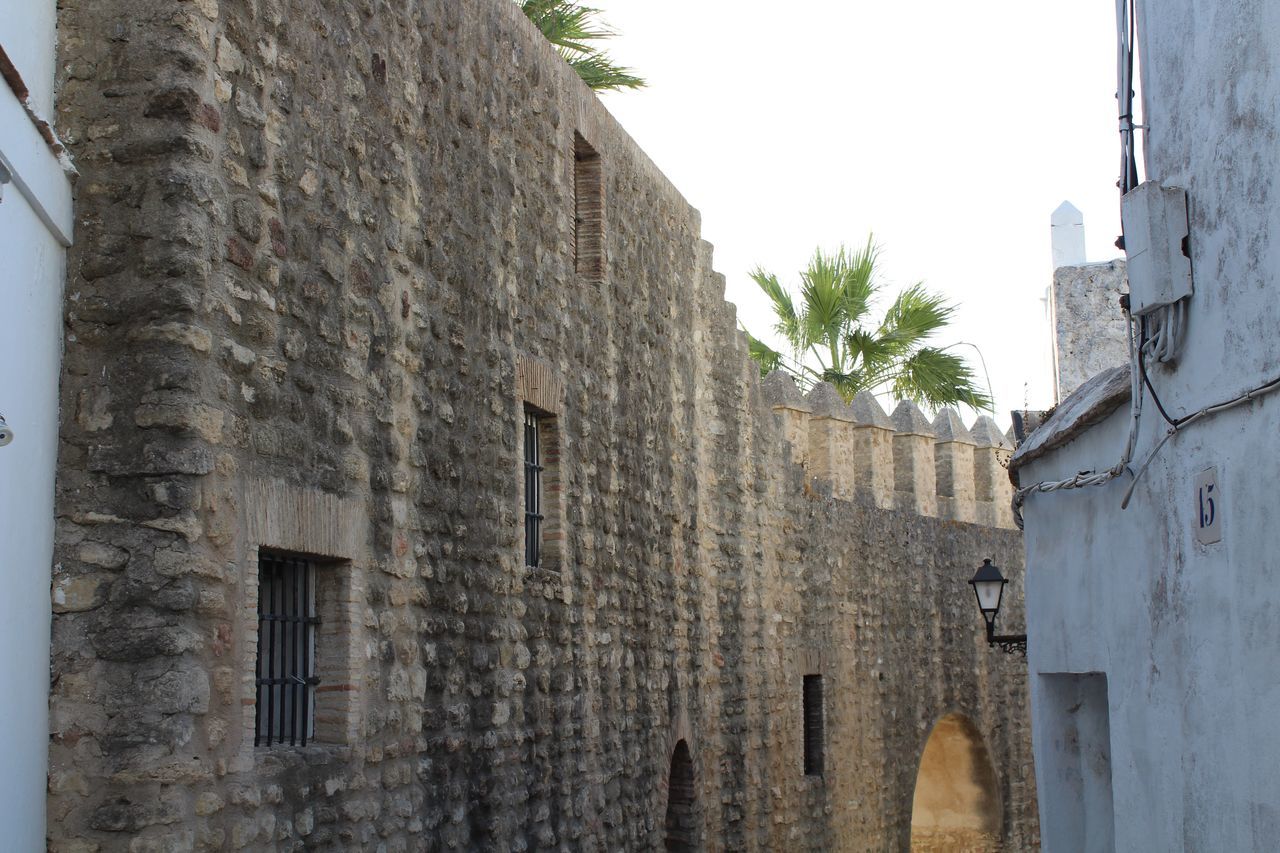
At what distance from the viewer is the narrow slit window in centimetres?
1033

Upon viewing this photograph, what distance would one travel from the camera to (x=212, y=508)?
5.49m

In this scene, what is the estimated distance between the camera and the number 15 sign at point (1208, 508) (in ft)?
17.4

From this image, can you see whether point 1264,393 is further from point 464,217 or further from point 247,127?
point 464,217

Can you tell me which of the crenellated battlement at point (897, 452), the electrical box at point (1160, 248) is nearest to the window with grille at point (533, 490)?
the electrical box at point (1160, 248)

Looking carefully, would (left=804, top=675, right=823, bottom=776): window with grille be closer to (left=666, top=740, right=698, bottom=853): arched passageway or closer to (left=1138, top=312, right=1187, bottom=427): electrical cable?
(left=666, top=740, right=698, bottom=853): arched passageway

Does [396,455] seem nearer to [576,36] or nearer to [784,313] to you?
[576,36]

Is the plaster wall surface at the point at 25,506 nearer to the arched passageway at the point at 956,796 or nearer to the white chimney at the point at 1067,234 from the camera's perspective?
the white chimney at the point at 1067,234

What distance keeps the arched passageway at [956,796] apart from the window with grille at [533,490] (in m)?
10.3

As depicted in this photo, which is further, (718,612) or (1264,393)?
(718,612)

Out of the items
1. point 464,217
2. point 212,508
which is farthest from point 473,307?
point 212,508

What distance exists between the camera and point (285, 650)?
248 inches

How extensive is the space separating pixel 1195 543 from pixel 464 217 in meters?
4.14

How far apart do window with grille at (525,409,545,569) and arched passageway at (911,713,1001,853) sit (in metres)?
10.3

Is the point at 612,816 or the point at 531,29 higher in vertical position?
the point at 531,29
